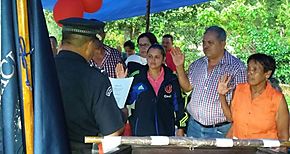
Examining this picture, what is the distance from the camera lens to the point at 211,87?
14.0 feet

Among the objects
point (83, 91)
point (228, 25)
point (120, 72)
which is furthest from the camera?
point (228, 25)

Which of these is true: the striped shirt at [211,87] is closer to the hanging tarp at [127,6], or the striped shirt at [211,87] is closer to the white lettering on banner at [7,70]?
the white lettering on banner at [7,70]

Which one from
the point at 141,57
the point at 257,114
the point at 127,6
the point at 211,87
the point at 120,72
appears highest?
the point at 127,6

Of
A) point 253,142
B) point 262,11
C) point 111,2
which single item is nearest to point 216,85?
point 253,142

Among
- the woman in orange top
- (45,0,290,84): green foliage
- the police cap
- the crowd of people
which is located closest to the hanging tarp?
the crowd of people

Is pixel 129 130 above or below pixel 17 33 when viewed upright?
below

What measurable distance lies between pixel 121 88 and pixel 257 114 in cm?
121

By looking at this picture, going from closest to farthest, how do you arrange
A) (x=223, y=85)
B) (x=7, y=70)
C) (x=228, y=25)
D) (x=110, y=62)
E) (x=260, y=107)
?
(x=7, y=70), (x=260, y=107), (x=223, y=85), (x=110, y=62), (x=228, y=25)

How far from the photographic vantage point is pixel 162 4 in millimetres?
9055

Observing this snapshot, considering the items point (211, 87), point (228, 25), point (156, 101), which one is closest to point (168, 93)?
point (156, 101)

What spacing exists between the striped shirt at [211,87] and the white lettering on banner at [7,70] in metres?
2.54

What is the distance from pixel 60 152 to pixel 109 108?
55 centimetres

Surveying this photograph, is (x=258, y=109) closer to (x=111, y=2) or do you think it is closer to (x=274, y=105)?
(x=274, y=105)

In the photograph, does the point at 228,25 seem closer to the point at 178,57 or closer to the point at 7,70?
the point at 178,57
